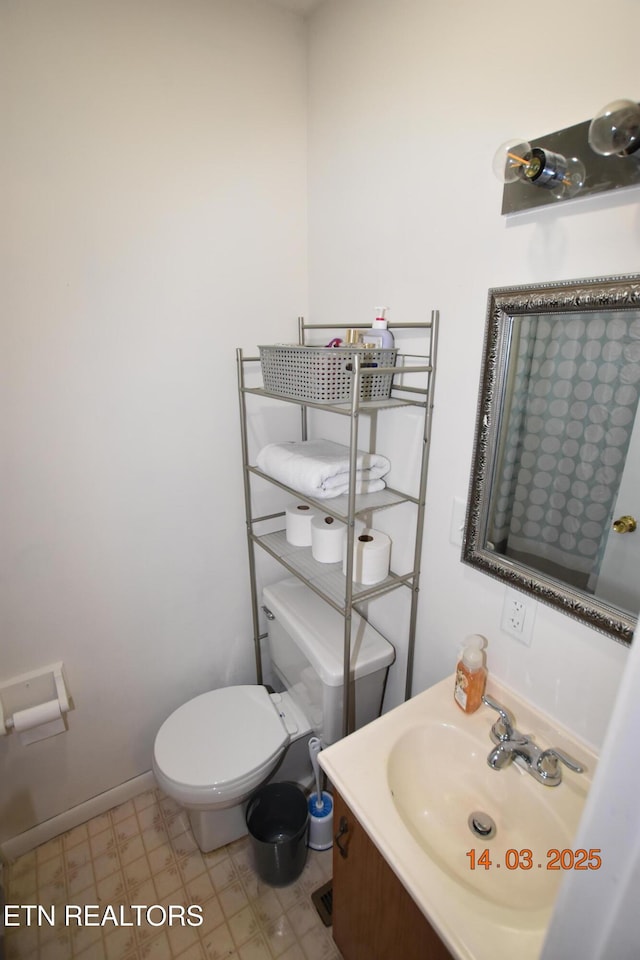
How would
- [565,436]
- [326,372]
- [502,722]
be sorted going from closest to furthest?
[565,436] < [502,722] < [326,372]

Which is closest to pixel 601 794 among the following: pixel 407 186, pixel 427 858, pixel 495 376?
pixel 427 858

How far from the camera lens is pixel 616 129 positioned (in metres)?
0.62

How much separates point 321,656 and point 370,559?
1.15ft

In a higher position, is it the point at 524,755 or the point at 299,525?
the point at 299,525

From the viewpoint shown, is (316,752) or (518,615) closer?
(518,615)

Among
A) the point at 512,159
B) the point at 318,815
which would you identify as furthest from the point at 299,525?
the point at 512,159

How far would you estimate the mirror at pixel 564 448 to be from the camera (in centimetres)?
77

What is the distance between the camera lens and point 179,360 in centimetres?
136

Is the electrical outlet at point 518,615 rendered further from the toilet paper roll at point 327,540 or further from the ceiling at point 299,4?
the ceiling at point 299,4

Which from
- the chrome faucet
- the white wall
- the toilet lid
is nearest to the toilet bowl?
the toilet lid

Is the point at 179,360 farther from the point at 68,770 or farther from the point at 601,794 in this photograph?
the point at 68,770

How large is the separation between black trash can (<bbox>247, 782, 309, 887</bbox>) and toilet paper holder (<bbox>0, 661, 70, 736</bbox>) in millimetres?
726

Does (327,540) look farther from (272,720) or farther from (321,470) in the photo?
(272,720)

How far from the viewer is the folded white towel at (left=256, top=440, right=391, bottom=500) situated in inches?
47.4
